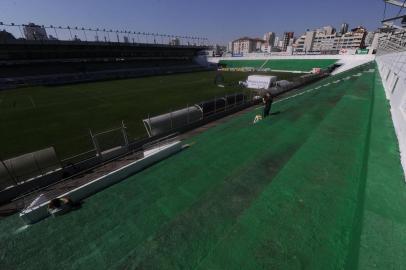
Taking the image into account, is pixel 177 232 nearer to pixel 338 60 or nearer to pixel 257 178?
pixel 257 178

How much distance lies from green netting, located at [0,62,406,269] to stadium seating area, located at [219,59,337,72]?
64.4 metres

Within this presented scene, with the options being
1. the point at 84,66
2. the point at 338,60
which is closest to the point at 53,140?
the point at 84,66

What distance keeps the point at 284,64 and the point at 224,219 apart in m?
77.5

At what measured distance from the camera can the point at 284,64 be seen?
233ft

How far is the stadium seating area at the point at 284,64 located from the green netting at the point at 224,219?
2536 inches

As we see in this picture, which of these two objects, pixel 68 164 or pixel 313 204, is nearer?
pixel 313 204

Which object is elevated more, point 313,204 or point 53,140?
point 313,204

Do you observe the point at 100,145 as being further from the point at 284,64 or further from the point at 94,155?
the point at 284,64

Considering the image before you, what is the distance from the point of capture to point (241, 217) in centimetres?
541

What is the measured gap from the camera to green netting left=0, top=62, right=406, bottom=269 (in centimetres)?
447

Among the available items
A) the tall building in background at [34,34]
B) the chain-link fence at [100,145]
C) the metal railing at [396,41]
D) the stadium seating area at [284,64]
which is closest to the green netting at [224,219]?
the chain-link fence at [100,145]

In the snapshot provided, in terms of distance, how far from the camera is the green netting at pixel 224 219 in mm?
4473

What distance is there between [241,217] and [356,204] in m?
3.32

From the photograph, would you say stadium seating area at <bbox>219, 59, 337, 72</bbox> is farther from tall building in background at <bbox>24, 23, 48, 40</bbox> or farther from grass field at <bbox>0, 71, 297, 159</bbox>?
tall building in background at <bbox>24, 23, 48, 40</bbox>
